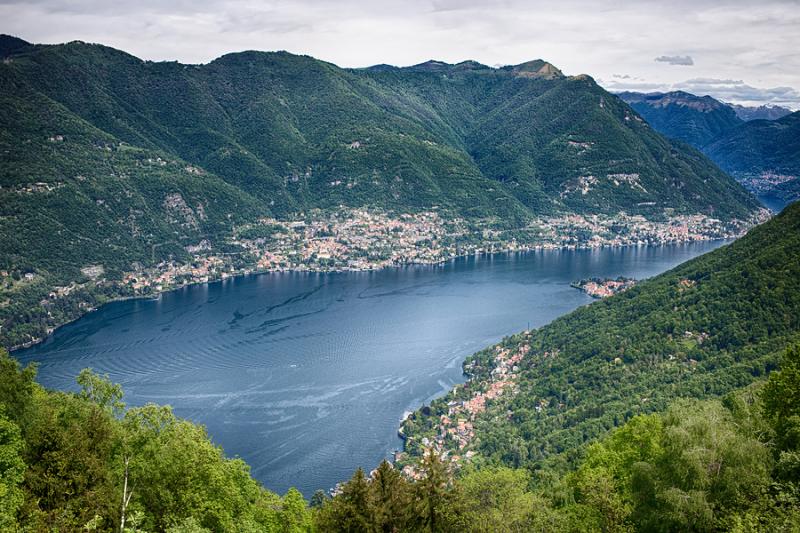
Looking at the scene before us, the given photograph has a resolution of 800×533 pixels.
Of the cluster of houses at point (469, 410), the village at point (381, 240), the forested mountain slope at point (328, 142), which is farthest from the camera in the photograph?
the forested mountain slope at point (328, 142)

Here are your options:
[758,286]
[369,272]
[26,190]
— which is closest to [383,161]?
[369,272]

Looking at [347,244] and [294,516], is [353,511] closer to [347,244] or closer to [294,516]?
[294,516]

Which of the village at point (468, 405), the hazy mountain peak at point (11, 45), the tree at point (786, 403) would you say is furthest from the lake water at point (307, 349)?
the hazy mountain peak at point (11, 45)

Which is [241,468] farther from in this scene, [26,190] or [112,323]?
[26,190]

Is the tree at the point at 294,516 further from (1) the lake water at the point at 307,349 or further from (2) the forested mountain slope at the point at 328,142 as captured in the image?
(2) the forested mountain slope at the point at 328,142

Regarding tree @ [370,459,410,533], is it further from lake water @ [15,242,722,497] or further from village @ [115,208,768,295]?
village @ [115,208,768,295]

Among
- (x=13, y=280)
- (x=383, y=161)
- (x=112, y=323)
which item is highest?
(x=383, y=161)

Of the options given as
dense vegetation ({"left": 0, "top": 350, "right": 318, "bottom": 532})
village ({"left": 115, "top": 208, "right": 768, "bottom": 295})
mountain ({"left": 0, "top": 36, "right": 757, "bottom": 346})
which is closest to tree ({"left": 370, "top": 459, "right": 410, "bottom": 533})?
dense vegetation ({"left": 0, "top": 350, "right": 318, "bottom": 532})
